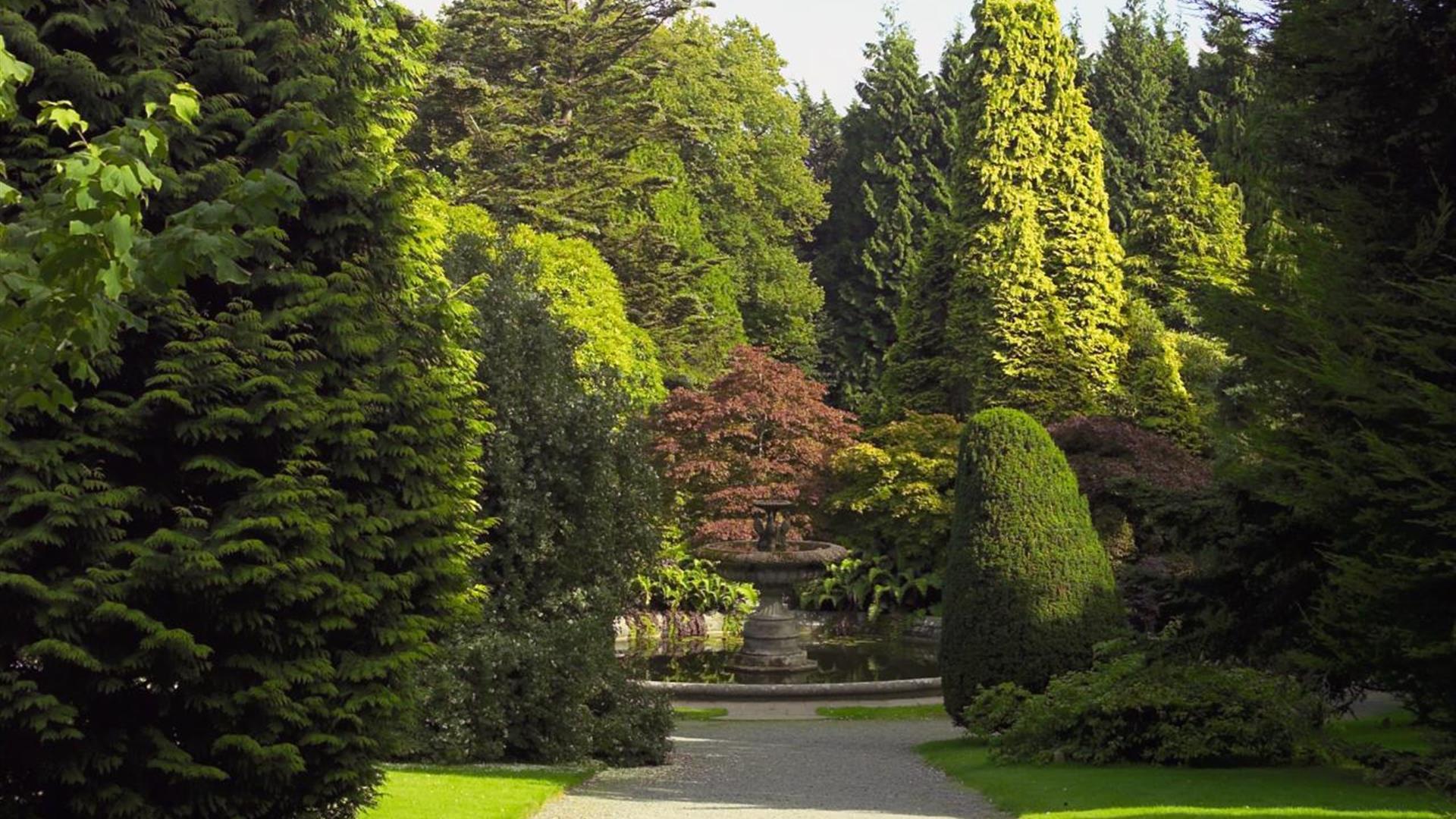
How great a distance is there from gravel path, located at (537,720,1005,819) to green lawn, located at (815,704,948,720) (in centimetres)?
95

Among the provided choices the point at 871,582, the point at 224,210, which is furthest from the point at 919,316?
the point at 224,210

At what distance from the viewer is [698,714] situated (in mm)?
18234

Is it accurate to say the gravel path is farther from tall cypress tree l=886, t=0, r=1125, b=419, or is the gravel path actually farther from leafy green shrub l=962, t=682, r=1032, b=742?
tall cypress tree l=886, t=0, r=1125, b=419

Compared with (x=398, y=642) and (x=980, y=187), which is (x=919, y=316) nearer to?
(x=980, y=187)

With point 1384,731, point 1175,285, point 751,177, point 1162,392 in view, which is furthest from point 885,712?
point 751,177

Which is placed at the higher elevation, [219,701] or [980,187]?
[980,187]

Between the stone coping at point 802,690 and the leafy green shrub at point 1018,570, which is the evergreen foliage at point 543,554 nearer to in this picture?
the leafy green shrub at point 1018,570

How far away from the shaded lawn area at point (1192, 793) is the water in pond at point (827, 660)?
716 cm

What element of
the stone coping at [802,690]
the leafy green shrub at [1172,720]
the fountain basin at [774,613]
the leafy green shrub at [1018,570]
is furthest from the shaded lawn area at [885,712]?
the leafy green shrub at [1172,720]

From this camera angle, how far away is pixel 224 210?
434 cm

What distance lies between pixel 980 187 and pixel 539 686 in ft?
69.8

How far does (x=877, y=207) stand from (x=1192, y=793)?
3570cm

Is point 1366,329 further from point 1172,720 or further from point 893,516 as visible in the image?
point 893,516

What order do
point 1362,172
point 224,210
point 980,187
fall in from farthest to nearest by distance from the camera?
point 980,187 < point 1362,172 < point 224,210
